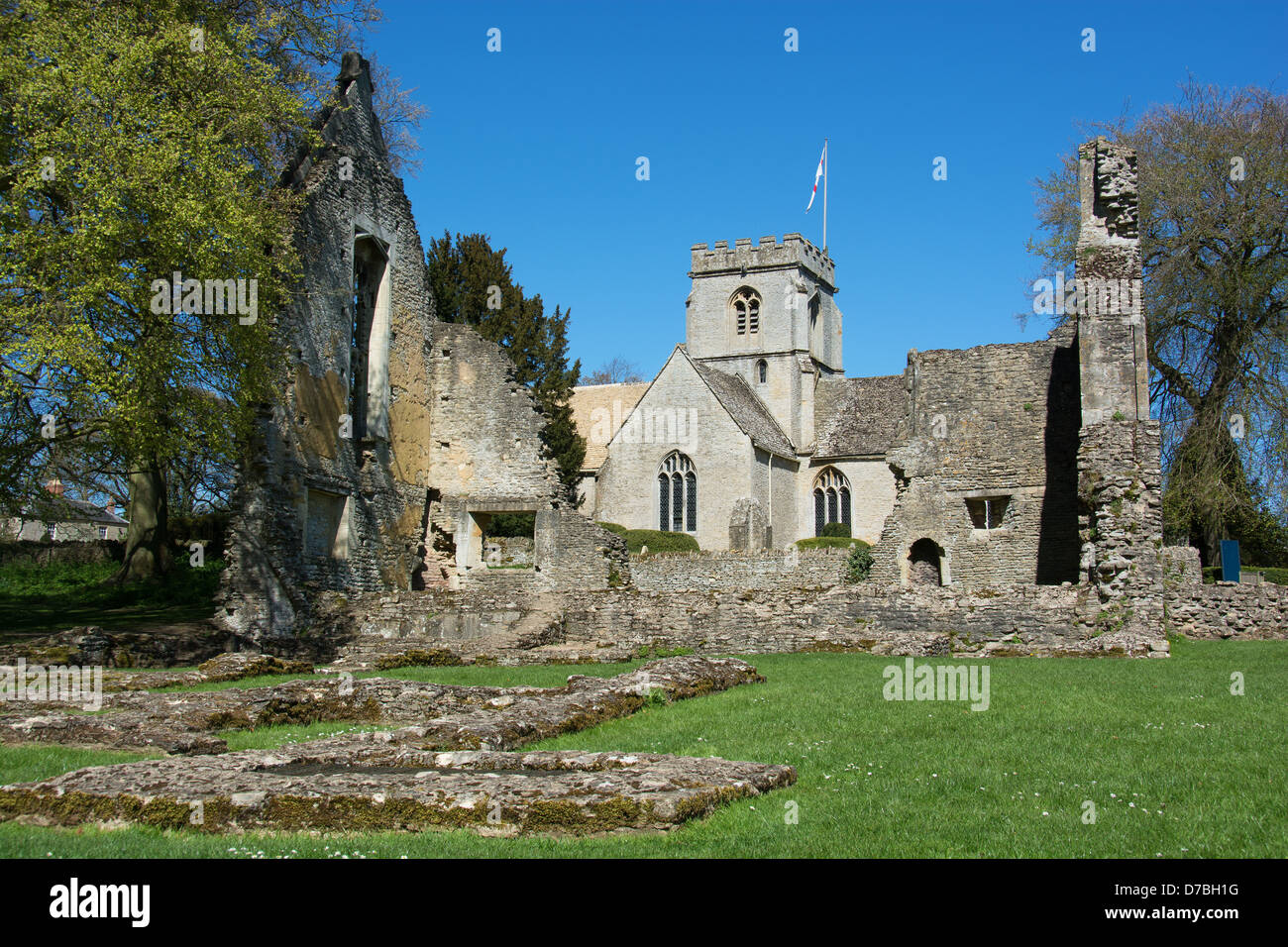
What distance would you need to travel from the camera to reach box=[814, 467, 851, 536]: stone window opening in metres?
52.1

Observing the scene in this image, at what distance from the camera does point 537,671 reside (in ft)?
51.2

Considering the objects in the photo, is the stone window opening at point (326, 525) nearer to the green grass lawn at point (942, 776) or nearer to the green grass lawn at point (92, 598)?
the green grass lawn at point (92, 598)

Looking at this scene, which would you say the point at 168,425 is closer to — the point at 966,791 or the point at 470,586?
the point at 470,586

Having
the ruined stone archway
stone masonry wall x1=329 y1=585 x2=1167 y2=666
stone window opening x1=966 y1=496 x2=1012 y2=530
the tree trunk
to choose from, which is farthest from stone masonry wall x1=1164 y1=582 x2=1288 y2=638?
the tree trunk

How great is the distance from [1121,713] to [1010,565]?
17.3 meters

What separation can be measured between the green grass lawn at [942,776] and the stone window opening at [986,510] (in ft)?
47.1

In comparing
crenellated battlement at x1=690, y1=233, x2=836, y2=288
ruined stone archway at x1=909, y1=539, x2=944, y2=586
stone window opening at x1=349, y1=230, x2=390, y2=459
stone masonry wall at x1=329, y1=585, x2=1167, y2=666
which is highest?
crenellated battlement at x1=690, y1=233, x2=836, y2=288

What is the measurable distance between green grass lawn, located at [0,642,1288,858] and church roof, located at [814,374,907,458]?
39.8 metres

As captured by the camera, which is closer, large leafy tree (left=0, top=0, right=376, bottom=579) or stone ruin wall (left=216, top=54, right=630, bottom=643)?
large leafy tree (left=0, top=0, right=376, bottom=579)

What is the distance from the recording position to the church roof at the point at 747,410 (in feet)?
158

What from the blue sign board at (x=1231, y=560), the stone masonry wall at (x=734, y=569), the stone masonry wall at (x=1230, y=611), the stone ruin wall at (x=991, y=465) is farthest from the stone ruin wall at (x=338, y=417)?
the blue sign board at (x=1231, y=560)

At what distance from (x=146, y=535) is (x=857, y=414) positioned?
Answer: 37.4 meters

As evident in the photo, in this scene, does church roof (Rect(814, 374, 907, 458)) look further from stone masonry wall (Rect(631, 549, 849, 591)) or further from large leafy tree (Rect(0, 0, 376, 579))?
large leafy tree (Rect(0, 0, 376, 579))
